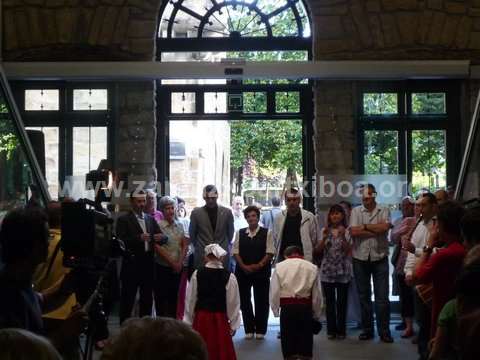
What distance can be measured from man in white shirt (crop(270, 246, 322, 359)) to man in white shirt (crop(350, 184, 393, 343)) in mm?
1143

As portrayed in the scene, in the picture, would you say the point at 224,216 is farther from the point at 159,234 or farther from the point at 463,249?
the point at 463,249

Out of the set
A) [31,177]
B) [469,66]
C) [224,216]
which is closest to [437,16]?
[469,66]

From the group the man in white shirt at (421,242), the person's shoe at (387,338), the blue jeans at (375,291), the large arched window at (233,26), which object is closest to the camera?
the man in white shirt at (421,242)

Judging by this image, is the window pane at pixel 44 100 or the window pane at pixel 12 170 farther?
the window pane at pixel 44 100

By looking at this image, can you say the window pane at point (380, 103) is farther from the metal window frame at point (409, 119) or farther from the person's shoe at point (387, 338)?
the person's shoe at point (387, 338)

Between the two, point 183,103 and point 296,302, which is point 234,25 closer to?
point 183,103

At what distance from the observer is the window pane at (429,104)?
9359mm

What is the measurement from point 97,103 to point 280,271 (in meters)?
3.78

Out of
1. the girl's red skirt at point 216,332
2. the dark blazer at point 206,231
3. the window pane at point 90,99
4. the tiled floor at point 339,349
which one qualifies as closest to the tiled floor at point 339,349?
the tiled floor at point 339,349

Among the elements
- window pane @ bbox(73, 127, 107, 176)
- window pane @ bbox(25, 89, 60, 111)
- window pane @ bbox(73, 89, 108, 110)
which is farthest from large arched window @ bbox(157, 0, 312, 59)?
window pane @ bbox(25, 89, 60, 111)

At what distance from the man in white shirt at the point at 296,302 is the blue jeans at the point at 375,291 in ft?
3.72

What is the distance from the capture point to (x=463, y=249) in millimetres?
3994

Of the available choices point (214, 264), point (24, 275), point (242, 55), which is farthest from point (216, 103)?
point (24, 275)

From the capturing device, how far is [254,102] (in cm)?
964
